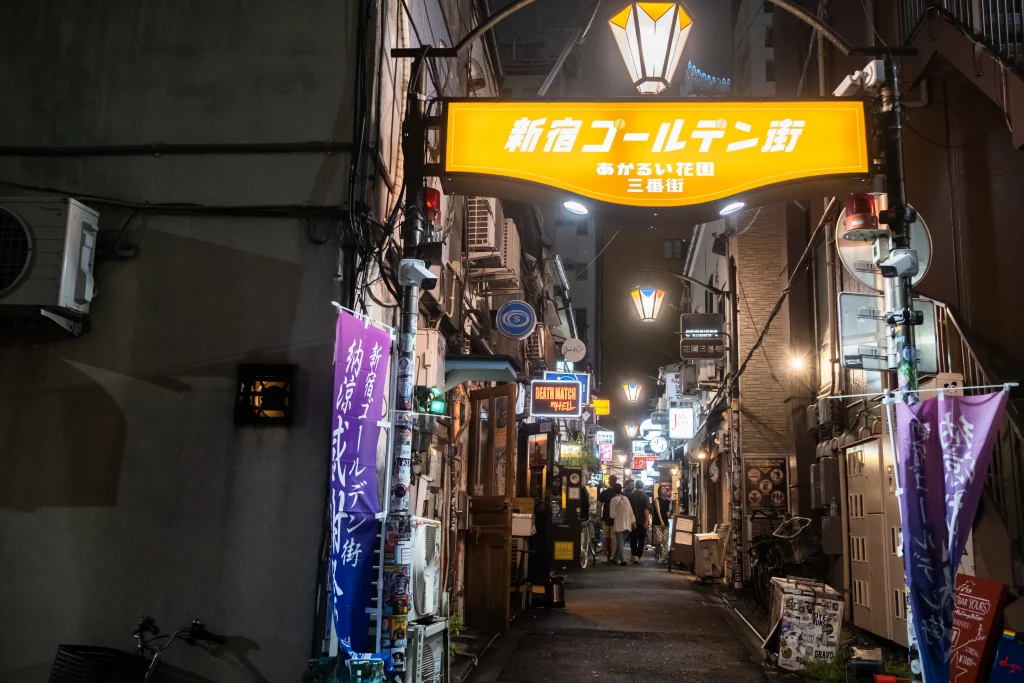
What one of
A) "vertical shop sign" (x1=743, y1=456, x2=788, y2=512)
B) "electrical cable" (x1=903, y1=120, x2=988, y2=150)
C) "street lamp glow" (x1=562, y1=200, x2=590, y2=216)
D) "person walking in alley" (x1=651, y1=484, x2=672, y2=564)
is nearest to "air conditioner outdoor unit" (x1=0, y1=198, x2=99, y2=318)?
"street lamp glow" (x1=562, y1=200, x2=590, y2=216)

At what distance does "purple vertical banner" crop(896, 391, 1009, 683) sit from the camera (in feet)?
20.3

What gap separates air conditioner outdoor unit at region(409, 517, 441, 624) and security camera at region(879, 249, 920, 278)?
200 inches

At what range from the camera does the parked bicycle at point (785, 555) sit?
15602mm

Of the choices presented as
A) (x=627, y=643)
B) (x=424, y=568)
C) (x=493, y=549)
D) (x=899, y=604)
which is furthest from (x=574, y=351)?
(x=424, y=568)

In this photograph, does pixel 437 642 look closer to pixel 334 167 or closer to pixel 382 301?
pixel 382 301

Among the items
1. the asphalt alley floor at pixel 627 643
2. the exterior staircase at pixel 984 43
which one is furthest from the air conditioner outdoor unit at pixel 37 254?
A: the exterior staircase at pixel 984 43

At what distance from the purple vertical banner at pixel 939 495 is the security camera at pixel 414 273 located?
4.31m

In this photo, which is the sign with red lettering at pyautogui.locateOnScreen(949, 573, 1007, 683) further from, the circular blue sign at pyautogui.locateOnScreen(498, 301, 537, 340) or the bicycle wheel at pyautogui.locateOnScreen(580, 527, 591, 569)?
the bicycle wheel at pyautogui.locateOnScreen(580, 527, 591, 569)

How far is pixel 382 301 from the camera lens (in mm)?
8711

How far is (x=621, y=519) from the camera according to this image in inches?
1070

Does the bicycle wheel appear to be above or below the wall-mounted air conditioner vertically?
below

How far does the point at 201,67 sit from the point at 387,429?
425 cm

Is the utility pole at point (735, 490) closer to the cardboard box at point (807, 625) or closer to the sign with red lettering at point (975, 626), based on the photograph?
the cardboard box at point (807, 625)

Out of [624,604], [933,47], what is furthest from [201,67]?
[624,604]
